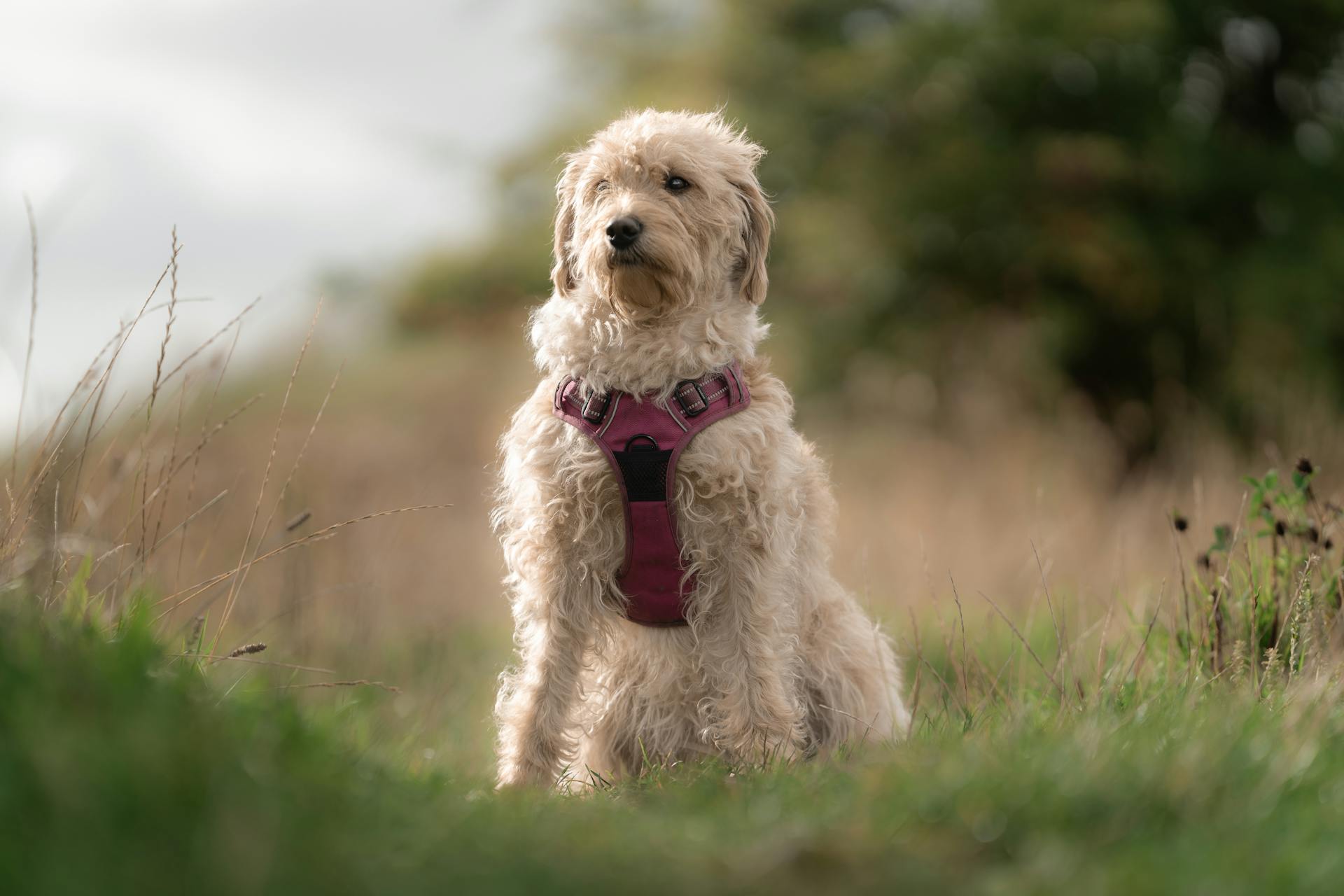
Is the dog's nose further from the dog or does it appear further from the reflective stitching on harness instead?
the reflective stitching on harness

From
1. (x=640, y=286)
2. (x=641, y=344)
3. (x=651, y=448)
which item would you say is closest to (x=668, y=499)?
(x=651, y=448)

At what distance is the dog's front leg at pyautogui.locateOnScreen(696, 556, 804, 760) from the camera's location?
391cm

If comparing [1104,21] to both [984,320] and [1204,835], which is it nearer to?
[984,320]

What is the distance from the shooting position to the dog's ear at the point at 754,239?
421 cm

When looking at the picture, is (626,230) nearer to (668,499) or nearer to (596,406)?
(596,406)

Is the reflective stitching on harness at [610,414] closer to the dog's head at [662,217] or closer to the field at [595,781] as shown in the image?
the dog's head at [662,217]

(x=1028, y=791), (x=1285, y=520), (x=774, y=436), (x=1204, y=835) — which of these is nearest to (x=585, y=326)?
(x=774, y=436)

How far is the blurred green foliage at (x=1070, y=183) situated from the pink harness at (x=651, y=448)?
1131 centimetres

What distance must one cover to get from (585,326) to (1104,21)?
519 inches

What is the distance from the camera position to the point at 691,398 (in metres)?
3.91

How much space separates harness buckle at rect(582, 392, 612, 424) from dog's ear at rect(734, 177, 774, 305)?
2.26 ft

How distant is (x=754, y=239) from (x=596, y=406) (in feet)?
3.02

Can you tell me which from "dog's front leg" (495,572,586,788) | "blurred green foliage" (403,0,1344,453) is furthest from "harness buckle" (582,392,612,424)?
"blurred green foliage" (403,0,1344,453)

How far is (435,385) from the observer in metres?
21.5
